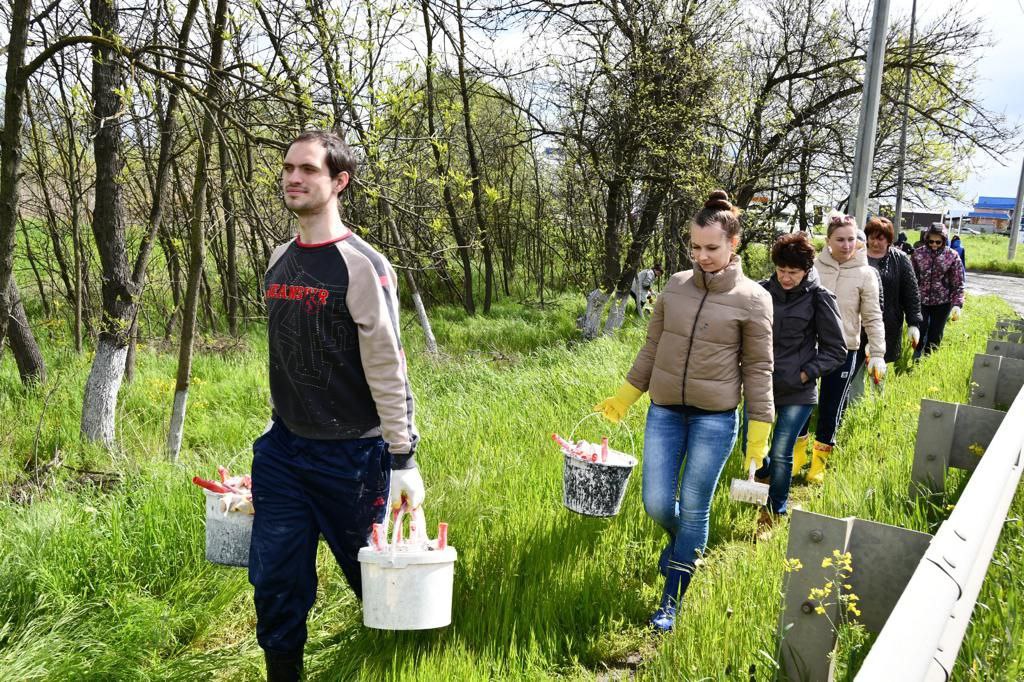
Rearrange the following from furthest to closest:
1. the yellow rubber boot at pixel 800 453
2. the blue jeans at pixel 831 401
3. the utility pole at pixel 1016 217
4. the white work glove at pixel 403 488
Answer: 1. the utility pole at pixel 1016 217
2. the yellow rubber boot at pixel 800 453
3. the blue jeans at pixel 831 401
4. the white work glove at pixel 403 488

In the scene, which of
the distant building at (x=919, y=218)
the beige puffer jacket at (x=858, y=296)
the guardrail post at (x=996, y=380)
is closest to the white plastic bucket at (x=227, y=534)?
the beige puffer jacket at (x=858, y=296)

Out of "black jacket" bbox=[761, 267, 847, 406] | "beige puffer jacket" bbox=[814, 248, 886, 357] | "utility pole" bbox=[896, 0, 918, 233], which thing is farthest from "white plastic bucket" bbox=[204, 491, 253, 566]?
"utility pole" bbox=[896, 0, 918, 233]

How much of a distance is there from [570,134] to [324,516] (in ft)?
29.0

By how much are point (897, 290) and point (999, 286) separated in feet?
66.6

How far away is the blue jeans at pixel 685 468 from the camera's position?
125 inches

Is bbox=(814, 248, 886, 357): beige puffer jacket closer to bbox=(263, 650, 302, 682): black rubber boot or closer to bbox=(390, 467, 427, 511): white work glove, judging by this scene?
bbox=(390, 467, 427, 511): white work glove

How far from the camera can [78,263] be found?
28.3 feet

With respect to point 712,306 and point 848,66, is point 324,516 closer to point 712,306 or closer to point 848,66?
point 712,306

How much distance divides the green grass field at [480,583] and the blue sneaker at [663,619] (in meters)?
0.07

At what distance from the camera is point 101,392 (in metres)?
5.77

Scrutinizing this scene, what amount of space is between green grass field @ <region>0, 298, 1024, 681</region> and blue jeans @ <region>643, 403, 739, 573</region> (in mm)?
188

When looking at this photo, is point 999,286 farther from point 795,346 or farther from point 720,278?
point 720,278

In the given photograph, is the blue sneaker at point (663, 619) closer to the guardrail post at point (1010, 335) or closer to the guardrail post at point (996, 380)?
the guardrail post at point (996, 380)

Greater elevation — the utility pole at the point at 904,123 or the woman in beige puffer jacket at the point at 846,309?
the utility pole at the point at 904,123
